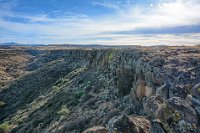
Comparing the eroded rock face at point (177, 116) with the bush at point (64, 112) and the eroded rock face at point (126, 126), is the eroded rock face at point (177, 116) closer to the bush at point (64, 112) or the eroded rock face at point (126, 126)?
the eroded rock face at point (126, 126)

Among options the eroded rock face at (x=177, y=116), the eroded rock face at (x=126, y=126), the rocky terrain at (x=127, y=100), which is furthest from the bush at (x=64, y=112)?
the eroded rock face at (x=177, y=116)

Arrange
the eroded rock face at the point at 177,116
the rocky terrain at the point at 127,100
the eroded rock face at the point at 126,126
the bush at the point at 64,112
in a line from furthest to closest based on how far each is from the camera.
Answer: the bush at the point at 64,112, the eroded rock face at the point at 126,126, the rocky terrain at the point at 127,100, the eroded rock face at the point at 177,116

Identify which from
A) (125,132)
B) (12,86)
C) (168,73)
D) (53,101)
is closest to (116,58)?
(53,101)

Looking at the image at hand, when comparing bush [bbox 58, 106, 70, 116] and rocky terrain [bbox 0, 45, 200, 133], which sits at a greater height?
rocky terrain [bbox 0, 45, 200, 133]

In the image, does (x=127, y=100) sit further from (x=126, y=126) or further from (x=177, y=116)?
(x=177, y=116)

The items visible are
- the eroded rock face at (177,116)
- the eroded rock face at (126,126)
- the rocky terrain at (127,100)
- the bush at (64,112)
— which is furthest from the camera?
the bush at (64,112)

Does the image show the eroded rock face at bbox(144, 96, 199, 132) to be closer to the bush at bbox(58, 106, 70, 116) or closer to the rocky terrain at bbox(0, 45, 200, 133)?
the rocky terrain at bbox(0, 45, 200, 133)

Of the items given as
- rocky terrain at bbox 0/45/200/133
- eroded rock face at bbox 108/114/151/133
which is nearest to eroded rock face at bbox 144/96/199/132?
rocky terrain at bbox 0/45/200/133

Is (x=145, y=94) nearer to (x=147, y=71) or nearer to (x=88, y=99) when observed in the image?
(x=147, y=71)

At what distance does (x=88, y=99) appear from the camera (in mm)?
26641

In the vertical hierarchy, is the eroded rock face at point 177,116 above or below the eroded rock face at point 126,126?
above

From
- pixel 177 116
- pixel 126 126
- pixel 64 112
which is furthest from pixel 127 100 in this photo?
pixel 177 116

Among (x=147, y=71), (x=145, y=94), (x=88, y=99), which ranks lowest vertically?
(x=88, y=99)

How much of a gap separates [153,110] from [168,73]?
19.3 ft
